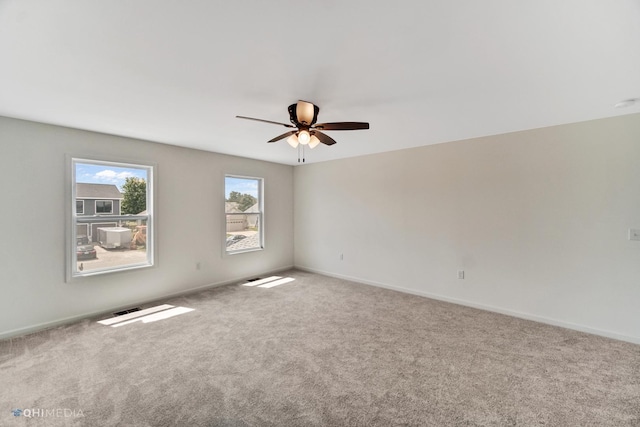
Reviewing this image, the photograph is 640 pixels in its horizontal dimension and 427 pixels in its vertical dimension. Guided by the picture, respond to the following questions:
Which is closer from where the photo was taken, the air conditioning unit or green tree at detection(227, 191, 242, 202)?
the air conditioning unit

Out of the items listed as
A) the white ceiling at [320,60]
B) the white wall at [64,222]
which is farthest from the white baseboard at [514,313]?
the white wall at [64,222]

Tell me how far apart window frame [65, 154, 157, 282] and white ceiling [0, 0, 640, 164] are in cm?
58

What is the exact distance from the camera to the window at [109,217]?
128 inches

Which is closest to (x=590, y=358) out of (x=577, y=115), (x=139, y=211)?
(x=577, y=115)

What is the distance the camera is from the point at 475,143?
3.62 m

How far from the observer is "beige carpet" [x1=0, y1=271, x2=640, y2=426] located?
1.74 meters

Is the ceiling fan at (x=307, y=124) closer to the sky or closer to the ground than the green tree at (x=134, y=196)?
closer to the sky

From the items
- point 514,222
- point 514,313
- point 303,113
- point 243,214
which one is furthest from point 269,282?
point 514,222

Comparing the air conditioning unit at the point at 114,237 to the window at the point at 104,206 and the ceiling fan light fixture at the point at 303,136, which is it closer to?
the window at the point at 104,206

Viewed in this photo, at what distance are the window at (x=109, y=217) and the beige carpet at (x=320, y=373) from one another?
81 cm

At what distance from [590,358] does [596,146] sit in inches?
86.9

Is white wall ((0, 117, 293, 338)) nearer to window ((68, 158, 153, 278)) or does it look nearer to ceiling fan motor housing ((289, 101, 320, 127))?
window ((68, 158, 153, 278))

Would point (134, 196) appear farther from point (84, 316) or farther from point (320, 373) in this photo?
point (320, 373)

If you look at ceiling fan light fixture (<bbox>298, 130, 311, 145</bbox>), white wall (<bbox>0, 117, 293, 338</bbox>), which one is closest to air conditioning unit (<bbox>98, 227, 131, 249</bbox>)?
white wall (<bbox>0, 117, 293, 338</bbox>)
